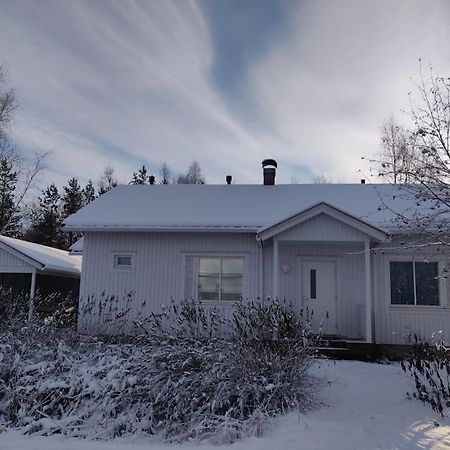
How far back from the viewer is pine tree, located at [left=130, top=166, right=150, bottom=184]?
3984 cm

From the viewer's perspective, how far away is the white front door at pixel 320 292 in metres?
12.7

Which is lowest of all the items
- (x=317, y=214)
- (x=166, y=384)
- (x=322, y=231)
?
(x=166, y=384)

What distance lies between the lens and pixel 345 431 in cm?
588

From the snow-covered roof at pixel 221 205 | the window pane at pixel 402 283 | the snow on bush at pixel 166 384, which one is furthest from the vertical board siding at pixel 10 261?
the window pane at pixel 402 283

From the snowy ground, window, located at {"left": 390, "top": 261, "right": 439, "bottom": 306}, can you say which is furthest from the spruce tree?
the snowy ground

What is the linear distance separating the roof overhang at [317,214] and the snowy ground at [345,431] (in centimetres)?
424

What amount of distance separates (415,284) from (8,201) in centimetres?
2561

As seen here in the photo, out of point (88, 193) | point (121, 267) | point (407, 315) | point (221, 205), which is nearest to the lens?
point (407, 315)

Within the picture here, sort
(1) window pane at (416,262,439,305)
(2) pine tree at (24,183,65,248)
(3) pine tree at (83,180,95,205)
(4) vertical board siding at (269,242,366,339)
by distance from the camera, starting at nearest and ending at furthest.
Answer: (1) window pane at (416,262,439,305) < (4) vertical board siding at (269,242,366,339) < (2) pine tree at (24,183,65,248) < (3) pine tree at (83,180,95,205)

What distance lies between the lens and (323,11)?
8.58 meters

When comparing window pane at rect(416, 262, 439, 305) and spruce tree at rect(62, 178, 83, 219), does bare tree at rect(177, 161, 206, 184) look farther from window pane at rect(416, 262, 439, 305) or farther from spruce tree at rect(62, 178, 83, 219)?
window pane at rect(416, 262, 439, 305)

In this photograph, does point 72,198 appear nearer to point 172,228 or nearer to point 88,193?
point 88,193

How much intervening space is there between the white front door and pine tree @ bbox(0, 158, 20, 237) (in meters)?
19.6

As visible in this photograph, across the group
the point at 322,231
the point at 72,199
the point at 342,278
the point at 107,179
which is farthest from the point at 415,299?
the point at 107,179
